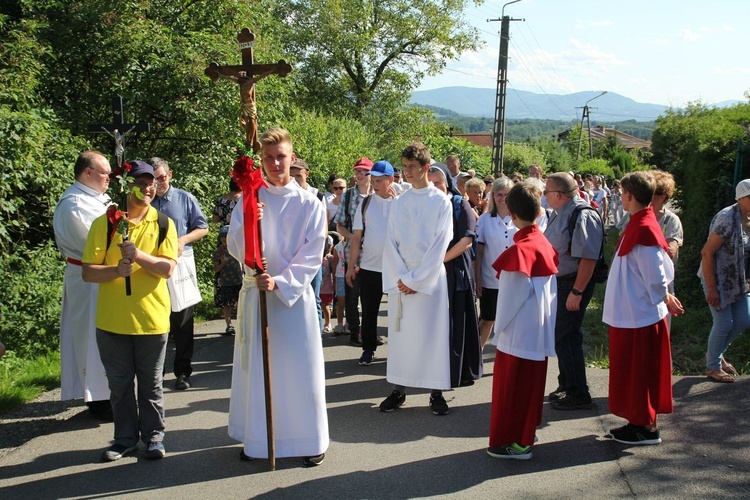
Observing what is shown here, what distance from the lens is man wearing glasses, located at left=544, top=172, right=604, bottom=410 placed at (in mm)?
6082

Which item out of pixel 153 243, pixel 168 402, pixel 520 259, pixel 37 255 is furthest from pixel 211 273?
pixel 520 259

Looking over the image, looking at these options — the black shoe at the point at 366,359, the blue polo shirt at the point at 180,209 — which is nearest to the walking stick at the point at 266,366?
the blue polo shirt at the point at 180,209

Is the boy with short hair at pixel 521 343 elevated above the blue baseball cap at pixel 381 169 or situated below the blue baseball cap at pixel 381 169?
below

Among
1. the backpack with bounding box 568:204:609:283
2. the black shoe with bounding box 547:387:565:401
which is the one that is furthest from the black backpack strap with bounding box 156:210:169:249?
the black shoe with bounding box 547:387:565:401

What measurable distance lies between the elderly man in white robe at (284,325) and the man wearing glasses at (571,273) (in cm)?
229

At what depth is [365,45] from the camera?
38125 mm

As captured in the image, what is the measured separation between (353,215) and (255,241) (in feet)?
13.4

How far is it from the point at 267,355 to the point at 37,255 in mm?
4740

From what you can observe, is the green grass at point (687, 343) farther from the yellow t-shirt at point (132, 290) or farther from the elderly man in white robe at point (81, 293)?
the elderly man in white robe at point (81, 293)

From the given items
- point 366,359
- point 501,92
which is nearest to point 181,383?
point 366,359

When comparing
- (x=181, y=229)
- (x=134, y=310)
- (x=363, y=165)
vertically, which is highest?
(x=363, y=165)

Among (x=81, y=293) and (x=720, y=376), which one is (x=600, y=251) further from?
(x=81, y=293)

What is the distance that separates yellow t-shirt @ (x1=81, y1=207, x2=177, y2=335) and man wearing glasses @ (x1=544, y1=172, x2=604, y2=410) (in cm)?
330

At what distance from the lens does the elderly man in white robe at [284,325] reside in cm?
501
